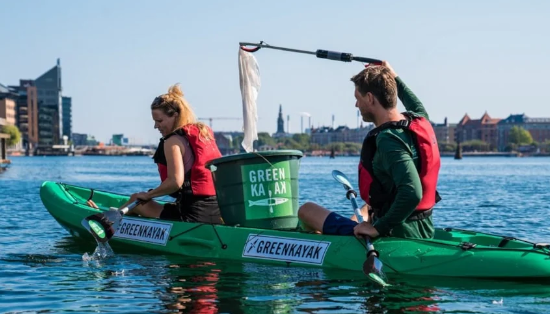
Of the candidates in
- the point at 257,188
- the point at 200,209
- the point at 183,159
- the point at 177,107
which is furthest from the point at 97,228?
the point at 257,188

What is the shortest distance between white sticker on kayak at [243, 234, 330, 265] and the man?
892mm

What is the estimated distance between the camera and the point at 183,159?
1046 cm

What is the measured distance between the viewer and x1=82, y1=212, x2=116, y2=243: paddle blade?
1073 cm

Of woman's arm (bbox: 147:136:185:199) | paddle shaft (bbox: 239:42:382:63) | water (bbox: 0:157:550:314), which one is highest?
paddle shaft (bbox: 239:42:382:63)

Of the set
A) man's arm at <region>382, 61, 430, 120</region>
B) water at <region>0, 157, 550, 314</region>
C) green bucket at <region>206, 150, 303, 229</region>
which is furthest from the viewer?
green bucket at <region>206, 150, 303, 229</region>

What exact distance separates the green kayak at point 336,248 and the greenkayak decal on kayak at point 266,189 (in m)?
0.31

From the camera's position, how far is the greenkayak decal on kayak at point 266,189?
9938 mm

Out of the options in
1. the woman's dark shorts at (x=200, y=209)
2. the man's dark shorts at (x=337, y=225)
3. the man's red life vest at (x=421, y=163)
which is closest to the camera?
the man's red life vest at (x=421, y=163)

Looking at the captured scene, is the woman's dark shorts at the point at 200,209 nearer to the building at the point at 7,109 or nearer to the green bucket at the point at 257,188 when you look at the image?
the green bucket at the point at 257,188

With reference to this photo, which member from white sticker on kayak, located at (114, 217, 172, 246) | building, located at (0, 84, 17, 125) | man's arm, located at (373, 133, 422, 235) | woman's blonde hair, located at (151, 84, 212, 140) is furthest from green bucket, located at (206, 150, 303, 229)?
building, located at (0, 84, 17, 125)

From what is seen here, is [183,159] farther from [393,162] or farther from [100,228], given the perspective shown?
[393,162]

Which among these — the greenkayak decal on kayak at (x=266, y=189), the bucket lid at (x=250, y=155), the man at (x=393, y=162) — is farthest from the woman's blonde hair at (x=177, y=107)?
the man at (x=393, y=162)

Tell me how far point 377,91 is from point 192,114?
349cm

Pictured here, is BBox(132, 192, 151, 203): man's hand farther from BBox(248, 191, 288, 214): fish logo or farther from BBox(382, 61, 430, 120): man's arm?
BBox(382, 61, 430, 120): man's arm
